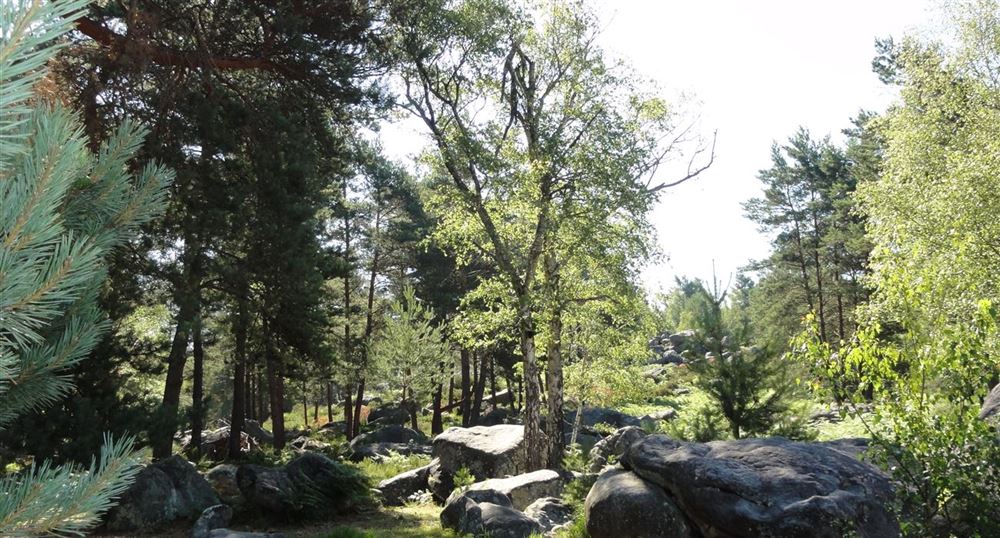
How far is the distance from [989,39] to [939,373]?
1781 centimetres

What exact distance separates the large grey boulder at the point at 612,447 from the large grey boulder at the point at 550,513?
1.38 meters

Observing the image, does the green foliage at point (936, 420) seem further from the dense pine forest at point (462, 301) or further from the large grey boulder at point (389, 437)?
the large grey boulder at point (389, 437)

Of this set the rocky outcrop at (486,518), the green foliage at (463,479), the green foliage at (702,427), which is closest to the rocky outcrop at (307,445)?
the green foliage at (463,479)

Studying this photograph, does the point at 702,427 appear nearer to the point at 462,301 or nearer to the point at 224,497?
the point at 462,301

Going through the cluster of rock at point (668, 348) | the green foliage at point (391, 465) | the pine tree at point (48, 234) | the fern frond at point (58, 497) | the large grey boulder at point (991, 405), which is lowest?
the green foliage at point (391, 465)

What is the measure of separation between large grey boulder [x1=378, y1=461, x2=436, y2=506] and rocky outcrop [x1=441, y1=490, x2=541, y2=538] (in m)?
3.48

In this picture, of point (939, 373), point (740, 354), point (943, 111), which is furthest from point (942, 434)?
point (943, 111)

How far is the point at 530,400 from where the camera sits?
14500mm

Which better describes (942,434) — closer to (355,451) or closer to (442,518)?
(442,518)

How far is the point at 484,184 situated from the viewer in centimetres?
1453

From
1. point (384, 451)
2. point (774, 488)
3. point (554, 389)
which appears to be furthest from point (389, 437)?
point (774, 488)

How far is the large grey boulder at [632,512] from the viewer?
7.43 m

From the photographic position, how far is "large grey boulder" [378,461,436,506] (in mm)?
13984

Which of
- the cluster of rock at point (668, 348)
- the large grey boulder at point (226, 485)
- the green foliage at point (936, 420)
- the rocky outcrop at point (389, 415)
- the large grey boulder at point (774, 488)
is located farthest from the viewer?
the cluster of rock at point (668, 348)
